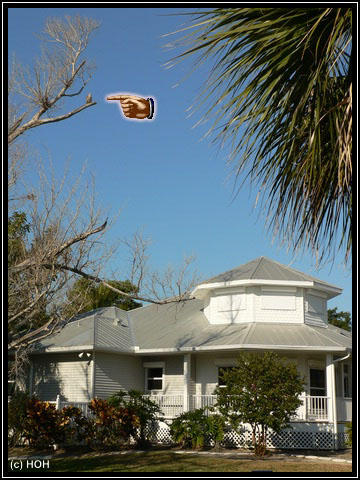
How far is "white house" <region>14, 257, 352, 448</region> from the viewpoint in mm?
19719

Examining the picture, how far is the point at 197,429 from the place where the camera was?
1739cm

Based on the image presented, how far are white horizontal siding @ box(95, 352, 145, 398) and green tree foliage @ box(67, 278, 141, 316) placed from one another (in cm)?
207

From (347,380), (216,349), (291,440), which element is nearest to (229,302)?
(216,349)

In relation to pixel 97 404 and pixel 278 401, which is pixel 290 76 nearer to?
pixel 278 401

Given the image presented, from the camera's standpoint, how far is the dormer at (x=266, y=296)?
21.5 metres

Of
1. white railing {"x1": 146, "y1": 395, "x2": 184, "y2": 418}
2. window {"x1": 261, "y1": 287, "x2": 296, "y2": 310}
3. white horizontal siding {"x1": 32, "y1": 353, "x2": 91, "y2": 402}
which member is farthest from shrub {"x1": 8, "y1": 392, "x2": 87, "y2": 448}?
window {"x1": 261, "y1": 287, "x2": 296, "y2": 310}

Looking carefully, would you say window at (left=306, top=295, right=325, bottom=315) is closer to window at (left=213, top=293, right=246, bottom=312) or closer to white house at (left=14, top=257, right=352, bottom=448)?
white house at (left=14, top=257, right=352, bottom=448)

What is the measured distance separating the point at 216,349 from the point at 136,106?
1318cm

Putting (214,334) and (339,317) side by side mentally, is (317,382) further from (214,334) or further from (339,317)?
(339,317)

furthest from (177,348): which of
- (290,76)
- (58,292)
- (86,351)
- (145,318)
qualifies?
(290,76)

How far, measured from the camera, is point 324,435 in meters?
18.9

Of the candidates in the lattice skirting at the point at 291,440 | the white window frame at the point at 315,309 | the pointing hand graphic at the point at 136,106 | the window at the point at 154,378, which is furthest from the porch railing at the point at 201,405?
the pointing hand graphic at the point at 136,106

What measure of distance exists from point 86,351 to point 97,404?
13.1 ft
